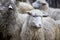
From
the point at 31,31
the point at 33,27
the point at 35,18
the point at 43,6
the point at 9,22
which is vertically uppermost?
the point at 43,6

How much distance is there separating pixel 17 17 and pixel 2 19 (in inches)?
18.1

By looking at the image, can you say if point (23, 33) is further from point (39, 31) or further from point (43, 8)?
point (43, 8)

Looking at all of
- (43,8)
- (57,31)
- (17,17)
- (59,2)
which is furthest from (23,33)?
(59,2)

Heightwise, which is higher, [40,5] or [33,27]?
[40,5]

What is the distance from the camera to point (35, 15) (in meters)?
5.50

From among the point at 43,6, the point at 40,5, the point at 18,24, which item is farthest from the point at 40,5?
the point at 18,24

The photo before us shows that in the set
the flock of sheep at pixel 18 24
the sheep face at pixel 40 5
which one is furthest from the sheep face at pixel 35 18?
the sheep face at pixel 40 5

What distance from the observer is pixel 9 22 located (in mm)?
5691

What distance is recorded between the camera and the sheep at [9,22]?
5626 millimetres

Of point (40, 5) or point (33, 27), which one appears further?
point (40, 5)

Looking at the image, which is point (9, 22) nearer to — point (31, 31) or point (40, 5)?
point (31, 31)

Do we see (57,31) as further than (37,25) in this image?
Yes

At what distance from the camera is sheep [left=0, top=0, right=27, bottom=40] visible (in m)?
5.63

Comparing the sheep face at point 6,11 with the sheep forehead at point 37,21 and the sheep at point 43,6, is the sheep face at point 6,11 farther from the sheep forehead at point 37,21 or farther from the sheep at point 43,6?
the sheep at point 43,6
